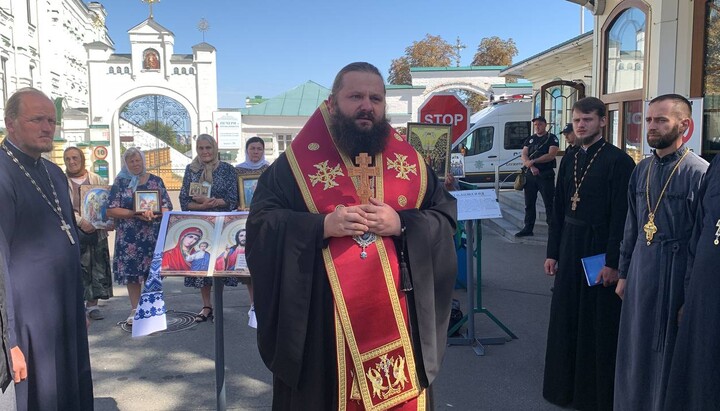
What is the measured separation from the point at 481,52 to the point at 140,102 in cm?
2455

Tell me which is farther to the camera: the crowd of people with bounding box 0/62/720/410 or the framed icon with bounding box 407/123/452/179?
the framed icon with bounding box 407/123/452/179

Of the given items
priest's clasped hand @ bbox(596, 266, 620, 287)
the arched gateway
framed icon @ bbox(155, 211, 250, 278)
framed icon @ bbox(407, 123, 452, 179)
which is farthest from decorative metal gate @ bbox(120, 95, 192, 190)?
priest's clasped hand @ bbox(596, 266, 620, 287)

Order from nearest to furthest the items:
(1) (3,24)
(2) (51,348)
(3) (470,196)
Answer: (2) (51,348)
(3) (470,196)
(1) (3,24)

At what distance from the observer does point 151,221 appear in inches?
230

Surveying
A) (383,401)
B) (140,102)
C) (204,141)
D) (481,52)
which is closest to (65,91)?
(140,102)

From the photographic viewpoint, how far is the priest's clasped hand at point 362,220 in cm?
242

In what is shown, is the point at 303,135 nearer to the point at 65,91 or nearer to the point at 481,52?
the point at 65,91

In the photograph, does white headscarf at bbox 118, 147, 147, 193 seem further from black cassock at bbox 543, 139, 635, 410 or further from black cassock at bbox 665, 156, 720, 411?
black cassock at bbox 665, 156, 720, 411

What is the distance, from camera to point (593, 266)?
381cm

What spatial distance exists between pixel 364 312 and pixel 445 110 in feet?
16.1

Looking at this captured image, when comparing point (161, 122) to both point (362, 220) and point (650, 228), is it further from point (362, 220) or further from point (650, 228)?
point (362, 220)

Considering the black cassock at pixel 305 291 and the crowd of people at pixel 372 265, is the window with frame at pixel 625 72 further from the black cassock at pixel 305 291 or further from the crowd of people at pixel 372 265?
the black cassock at pixel 305 291

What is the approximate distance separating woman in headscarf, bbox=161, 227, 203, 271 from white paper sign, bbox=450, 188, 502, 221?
2405mm

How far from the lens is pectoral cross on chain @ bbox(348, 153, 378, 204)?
8.47ft
